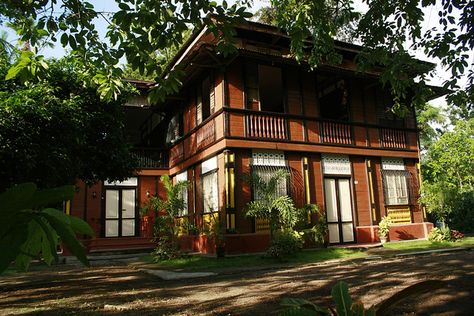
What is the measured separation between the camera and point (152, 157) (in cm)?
1841

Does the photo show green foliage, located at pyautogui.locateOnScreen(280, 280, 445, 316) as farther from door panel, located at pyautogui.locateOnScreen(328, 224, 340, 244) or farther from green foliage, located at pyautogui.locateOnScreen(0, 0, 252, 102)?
door panel, located at pyautogui.locateOnScreen(328, 224, 340, 244)

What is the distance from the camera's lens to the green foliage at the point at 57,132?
7.64 m

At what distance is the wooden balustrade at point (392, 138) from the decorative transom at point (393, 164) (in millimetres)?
547

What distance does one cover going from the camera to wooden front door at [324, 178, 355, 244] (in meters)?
14.4

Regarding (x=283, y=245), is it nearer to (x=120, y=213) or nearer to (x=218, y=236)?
(x=218, y=236)

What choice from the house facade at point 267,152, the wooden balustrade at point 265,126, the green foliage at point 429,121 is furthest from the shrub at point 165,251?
the green foliage at point 429,121

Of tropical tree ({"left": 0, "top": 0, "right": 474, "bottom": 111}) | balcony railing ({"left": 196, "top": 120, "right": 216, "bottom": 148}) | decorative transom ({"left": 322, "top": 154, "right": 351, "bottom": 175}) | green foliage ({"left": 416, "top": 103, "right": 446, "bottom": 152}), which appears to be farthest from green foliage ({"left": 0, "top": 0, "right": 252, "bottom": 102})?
green foliage ({"left": 416, "top": 103, "right": 446, "bottom": 152})

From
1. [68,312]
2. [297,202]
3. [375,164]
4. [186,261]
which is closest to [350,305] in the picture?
[68,312]

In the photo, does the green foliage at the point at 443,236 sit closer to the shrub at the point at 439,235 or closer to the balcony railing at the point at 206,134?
the shrub at the point at 439,235

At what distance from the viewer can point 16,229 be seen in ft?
2.31

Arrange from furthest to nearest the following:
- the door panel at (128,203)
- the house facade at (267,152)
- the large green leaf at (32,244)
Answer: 1. the door panel at (128,203)
2. the house facade at (267,152)
3. the large green leaf at (32,244)

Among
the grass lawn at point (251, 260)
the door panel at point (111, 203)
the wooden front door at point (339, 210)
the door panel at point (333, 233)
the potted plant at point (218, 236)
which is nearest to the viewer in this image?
the grass lawn at point (251, 260)

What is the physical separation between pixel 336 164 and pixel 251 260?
5.47 m

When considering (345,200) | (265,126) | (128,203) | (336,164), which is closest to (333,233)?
(345,200)
